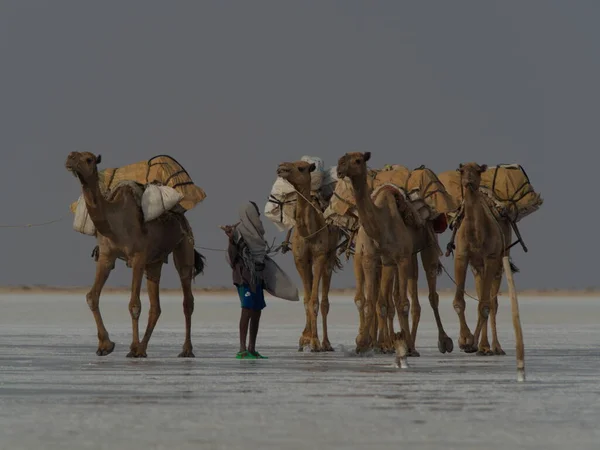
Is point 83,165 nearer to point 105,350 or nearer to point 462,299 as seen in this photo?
point 105,350

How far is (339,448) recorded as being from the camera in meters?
11.2

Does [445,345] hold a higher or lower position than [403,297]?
lower

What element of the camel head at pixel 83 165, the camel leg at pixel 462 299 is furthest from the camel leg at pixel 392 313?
the camel head at pixel 83 165

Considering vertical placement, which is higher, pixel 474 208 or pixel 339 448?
pixel 474 208

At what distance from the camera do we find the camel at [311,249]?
79.1 ft

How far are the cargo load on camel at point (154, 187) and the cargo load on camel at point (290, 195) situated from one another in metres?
2.14

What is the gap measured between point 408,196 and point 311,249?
2.70 m

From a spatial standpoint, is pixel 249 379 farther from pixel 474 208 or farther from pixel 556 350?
pixel 556 350

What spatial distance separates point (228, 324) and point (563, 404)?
2585 cm

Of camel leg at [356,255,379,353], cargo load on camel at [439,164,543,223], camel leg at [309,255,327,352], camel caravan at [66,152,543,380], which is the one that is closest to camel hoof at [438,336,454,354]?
camel caravan at [66,152,543,380]

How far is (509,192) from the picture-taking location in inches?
969

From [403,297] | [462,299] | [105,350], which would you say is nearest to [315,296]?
[462,299]

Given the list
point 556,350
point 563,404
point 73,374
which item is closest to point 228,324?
point 556,350

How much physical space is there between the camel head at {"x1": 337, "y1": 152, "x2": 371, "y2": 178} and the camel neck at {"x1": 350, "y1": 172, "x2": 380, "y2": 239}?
0.25 metres
